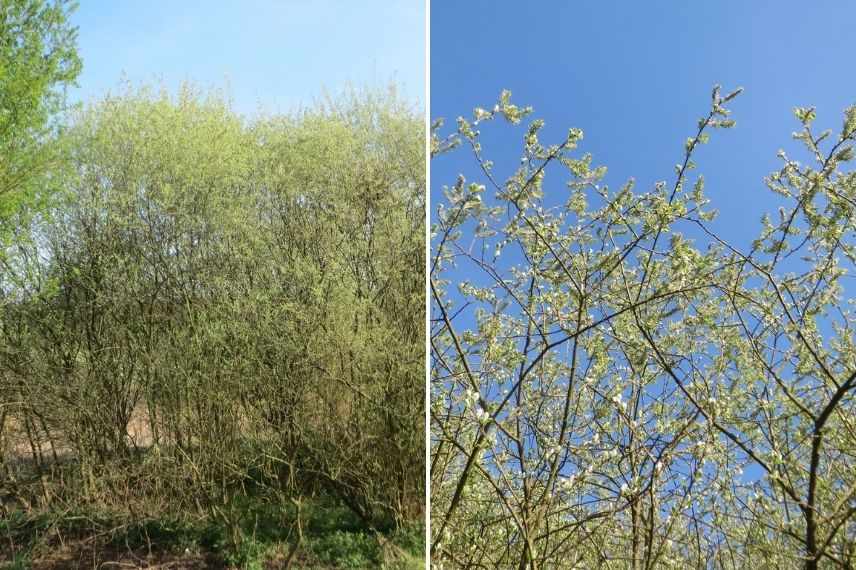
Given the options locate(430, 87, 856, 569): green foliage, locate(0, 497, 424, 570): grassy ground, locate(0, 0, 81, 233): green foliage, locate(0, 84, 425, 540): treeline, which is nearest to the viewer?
locate(430, 87, 856, 569): green foliage

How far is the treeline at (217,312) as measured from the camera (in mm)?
4066

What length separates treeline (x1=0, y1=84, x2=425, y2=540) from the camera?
4.07m

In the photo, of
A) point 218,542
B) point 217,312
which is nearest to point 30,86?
point 217,312

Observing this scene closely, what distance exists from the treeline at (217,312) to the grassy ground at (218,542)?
0.33ft

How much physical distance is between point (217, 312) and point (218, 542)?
4.34 ft

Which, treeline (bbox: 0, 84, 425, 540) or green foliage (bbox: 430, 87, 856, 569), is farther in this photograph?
treeline (bbox: 0, 84, 425, 540)

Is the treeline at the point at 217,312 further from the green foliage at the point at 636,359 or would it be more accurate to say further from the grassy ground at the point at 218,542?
the green foliage at the point at 636,359

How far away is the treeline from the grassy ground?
0.10m

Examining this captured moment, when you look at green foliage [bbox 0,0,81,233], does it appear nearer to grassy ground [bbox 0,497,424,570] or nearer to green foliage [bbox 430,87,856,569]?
grassy ground [bbox 0,497,424,570]

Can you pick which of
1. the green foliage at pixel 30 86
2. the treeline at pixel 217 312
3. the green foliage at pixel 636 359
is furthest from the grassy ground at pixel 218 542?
the green foliage at pixel 636 359

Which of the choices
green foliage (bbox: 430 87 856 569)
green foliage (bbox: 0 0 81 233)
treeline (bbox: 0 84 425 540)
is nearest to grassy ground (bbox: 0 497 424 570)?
treeline (bbox: 0 84 425 540)

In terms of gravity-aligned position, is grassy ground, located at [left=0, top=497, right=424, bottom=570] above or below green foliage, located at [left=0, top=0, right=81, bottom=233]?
below

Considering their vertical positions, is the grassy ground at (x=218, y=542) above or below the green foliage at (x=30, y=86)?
below

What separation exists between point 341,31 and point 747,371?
→ 320 cm
